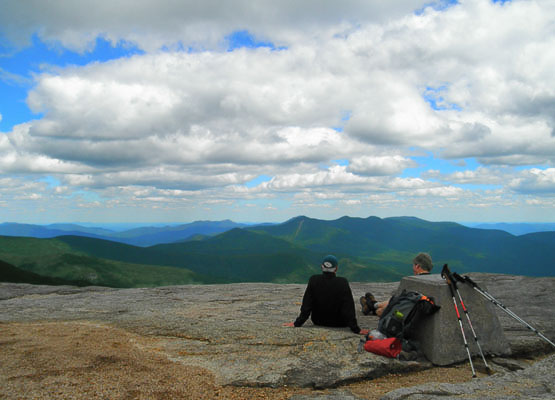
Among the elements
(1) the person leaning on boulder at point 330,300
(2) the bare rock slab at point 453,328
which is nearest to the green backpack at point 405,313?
(2) the bare rock slab at point 453,328

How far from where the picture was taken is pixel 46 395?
6801 mm

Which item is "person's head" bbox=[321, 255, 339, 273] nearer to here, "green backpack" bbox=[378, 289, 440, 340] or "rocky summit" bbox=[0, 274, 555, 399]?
"rocky summit" bbox=[0, 274, 555, 399]

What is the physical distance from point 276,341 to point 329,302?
2.30 metres

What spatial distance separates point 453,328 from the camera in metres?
10.2

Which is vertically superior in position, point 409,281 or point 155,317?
point 409,281

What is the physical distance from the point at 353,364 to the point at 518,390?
3456 mm

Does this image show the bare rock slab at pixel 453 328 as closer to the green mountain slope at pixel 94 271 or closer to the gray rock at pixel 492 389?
the gray rock at pixel 492 389

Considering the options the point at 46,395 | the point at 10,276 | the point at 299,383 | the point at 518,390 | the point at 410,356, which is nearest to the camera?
the point at 46,395

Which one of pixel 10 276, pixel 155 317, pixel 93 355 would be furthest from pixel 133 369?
pixel 10 276

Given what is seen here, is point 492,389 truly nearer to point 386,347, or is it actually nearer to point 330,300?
point 386,347

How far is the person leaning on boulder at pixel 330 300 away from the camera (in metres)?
11.6

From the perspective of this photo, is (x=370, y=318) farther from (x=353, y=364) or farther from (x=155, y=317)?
(x=155, y=317)

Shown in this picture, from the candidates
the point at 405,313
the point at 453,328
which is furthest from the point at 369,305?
the point at 405,313

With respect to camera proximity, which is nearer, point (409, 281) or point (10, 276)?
point (409, 281)
